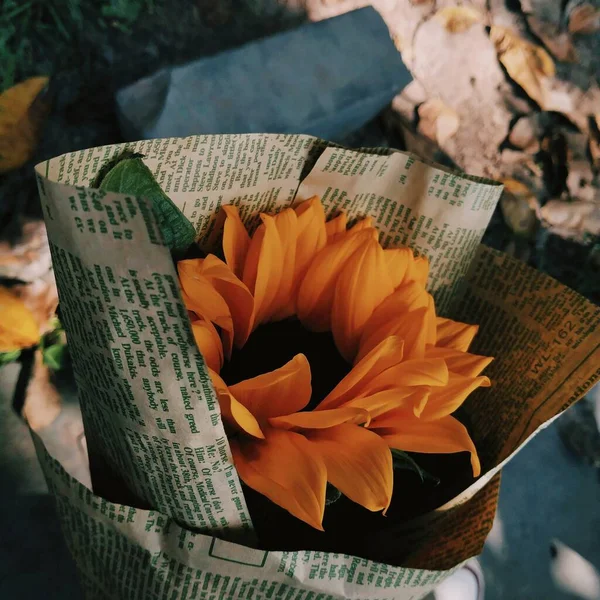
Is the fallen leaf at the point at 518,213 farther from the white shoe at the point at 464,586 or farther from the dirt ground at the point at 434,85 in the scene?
the white shoe at the point at 464,586

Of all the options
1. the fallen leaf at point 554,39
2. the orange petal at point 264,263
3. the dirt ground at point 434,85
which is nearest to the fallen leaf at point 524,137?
the dirt ground at point 434,85

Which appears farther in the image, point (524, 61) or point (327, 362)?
point (524, 61)

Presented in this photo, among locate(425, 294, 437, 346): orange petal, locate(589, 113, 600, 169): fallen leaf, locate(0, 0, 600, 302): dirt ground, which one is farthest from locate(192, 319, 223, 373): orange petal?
locate(589, 113, 600, 169): fallen leaf

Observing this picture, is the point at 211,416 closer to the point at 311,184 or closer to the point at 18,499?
the point at 311,184

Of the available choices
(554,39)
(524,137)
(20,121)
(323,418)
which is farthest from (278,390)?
(554,39)

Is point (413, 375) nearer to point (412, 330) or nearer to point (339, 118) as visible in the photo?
point (412, 330)
